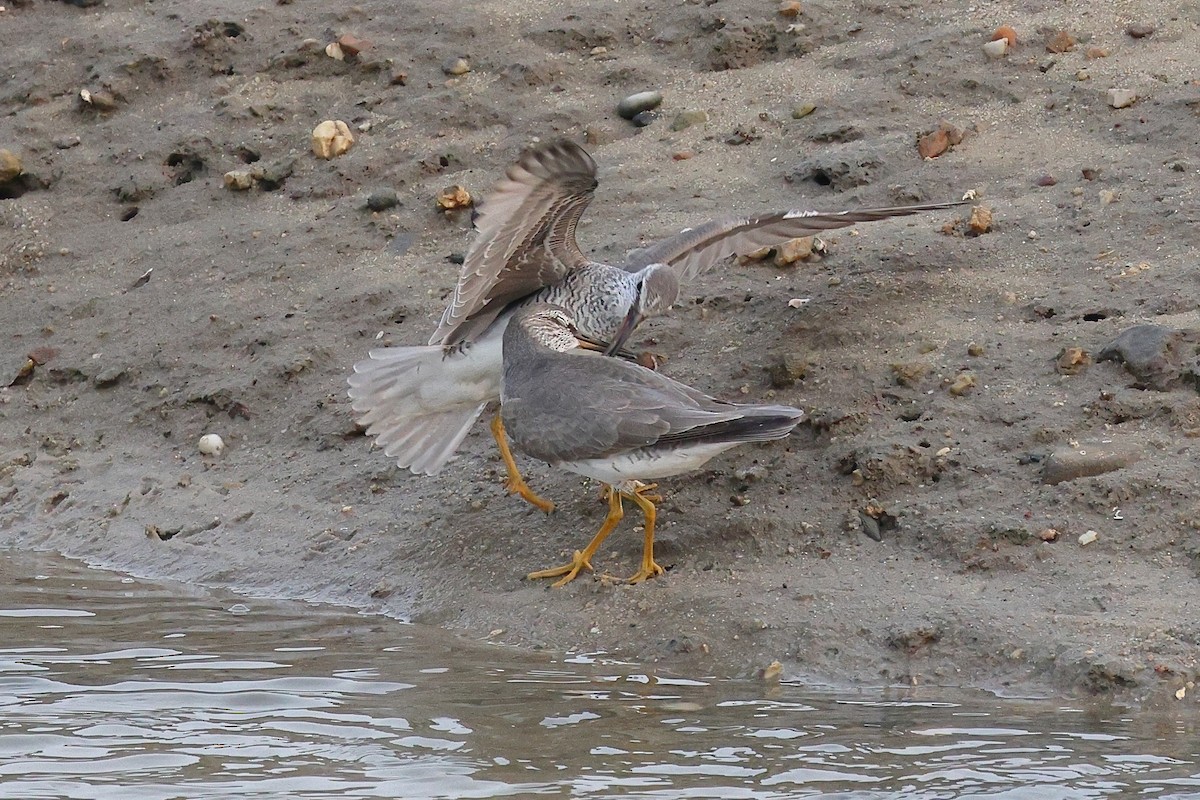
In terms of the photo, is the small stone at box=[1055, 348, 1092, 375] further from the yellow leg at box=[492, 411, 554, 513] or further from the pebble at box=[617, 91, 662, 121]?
the pebble at box=[617, 91, 662, 121]

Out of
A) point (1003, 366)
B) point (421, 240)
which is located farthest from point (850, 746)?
point (421, 240)

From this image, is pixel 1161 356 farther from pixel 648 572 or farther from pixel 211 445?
pixel 211 445

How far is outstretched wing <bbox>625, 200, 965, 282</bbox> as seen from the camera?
6.34m

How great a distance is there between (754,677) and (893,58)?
4.15m

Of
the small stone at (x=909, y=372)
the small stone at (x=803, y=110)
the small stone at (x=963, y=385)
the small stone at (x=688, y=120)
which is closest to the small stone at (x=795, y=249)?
the small stone at (x=909, y=372)

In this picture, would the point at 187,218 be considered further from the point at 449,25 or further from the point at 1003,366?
the point at 1003,366

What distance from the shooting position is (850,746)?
4246 millimetres

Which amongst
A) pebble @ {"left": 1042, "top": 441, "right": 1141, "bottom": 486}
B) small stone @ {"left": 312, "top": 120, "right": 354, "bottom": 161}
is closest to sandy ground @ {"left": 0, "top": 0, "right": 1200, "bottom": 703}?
pebble @ {"left": 1042, "top": 441, "right": 1141, "bottom": 486}

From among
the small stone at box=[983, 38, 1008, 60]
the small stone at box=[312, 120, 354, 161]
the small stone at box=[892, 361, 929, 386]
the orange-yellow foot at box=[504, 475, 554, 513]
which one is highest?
the small stone at box=[983, 38, 1008, 60]

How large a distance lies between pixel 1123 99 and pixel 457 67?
340 cm

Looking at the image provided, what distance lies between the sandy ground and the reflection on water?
1.14 feet

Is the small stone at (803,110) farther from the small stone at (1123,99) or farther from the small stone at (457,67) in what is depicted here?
the small stone at (457,67)

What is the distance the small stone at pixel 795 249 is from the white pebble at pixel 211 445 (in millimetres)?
2538

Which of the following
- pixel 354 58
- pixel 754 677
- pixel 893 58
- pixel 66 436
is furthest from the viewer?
pixel 354 58
